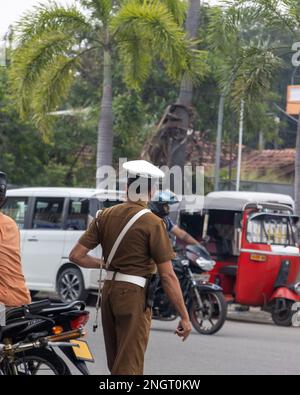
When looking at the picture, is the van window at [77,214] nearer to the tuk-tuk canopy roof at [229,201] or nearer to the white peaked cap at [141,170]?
the tuk-tuk canopy roof at [229,201]

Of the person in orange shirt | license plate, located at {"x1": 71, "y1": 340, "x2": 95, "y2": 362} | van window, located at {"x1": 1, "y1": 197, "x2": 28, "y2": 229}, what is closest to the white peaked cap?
the person in orange shirt

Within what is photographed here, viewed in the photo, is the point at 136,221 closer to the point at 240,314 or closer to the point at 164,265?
the point at 164,265

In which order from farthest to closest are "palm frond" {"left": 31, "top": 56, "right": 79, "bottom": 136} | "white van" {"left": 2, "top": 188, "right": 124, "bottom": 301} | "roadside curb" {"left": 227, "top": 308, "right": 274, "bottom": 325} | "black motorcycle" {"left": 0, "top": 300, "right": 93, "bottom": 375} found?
"palm frond" {"left": 31, "top": 56, "right": 79, "bottom": 136}
"roadside curb" {"left": 227, "top": 308, "right": 274, "bottom": 325}
"white van" {"left": 2, "top": 188, "right": 124, "bottom": 301}
"black motorcycle" {"left": 0, "top": 300, "right": 93, "bottom": 375}

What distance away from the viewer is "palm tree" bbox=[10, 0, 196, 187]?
62.7ft

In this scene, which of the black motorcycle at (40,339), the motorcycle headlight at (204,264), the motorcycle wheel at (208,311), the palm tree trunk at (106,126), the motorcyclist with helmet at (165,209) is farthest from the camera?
the palm tree trunk at (106,126)

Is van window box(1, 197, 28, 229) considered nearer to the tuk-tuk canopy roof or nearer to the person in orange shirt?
the tuk-tuk canopy roof

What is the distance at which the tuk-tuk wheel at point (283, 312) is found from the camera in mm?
15508

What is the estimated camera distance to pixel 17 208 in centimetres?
1728

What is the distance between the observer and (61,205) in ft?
54.9

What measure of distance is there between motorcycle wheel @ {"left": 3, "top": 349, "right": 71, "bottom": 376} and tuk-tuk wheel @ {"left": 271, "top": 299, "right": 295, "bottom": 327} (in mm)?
9079

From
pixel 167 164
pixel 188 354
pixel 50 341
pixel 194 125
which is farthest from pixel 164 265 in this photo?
pixel 194 125

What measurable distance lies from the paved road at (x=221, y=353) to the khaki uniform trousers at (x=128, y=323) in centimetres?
→ 316

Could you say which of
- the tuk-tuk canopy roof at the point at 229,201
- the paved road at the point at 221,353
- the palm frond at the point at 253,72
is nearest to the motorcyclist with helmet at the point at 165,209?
the paved road at the point at 221,353

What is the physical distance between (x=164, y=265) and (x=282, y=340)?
272 inches
